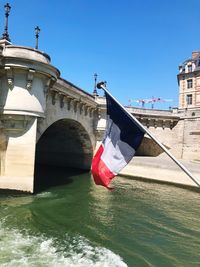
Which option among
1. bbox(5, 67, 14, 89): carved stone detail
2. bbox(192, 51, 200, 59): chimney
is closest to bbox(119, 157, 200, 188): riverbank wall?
bbox(5, 67, 14, 89): carved stone detail

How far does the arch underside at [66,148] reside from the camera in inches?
1532

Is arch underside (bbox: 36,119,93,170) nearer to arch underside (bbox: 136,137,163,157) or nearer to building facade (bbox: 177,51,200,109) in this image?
arch underside (bbox: 136,137,163,157)

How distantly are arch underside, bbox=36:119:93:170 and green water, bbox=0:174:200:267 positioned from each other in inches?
576

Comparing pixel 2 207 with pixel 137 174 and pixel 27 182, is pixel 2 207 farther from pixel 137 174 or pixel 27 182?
pixel 137 174

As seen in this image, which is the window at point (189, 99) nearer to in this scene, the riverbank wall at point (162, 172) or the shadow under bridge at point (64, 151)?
the riverbank wall at point (162, 172)

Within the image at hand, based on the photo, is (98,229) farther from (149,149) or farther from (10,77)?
(149,149)

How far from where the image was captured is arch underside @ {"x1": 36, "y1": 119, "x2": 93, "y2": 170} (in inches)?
1532

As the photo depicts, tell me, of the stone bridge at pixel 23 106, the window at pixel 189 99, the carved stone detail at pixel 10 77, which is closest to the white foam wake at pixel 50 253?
the stone bridge at pixel 23 106

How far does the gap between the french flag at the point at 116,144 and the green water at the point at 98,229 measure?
180 inches

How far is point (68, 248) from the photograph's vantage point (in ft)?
41.0

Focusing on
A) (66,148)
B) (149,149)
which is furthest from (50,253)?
(149,149)

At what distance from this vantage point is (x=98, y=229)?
50.7ft

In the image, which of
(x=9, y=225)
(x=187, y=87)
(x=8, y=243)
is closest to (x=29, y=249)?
(x=8, y=243)

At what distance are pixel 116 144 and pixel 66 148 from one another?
33.8 m
